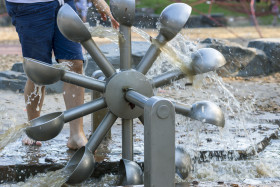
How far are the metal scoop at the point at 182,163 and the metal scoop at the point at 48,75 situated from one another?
523 mm

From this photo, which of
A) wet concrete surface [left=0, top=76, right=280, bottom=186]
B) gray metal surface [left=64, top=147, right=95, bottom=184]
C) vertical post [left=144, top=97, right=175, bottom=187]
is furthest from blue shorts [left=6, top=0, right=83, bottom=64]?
vertical post [left=144, top=97, right=175, bottom=187]

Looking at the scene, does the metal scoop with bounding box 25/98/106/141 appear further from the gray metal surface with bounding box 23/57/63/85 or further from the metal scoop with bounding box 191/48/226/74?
the metal scoop with bounding box 191/48/226/74

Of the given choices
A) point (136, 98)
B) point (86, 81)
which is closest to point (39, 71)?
point (86, 81)

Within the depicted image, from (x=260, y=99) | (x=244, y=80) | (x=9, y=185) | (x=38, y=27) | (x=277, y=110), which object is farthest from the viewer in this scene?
(x=244, y=80)

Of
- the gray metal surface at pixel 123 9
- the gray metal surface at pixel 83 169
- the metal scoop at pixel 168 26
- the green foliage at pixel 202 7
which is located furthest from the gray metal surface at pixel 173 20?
the green foliage at pixel 202 7

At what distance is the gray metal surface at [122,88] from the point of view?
2.56 m

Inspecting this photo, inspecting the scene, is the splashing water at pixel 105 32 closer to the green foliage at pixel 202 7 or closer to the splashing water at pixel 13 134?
the splashing water at pixel 13 134

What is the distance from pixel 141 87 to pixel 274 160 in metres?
1.26

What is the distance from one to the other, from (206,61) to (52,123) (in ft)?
2.79

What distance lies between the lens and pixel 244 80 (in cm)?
796

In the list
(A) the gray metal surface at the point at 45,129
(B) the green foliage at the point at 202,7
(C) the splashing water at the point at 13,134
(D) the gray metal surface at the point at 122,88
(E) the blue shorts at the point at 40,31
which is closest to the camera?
(A) the gray metal surface at the point at 45,129

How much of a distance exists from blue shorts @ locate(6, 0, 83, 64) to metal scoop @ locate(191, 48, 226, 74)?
1.00 metres

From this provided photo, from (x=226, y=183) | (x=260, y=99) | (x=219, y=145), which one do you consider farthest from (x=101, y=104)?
(x=260, y=99)

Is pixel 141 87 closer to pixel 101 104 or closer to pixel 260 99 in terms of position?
pixel 101 104
